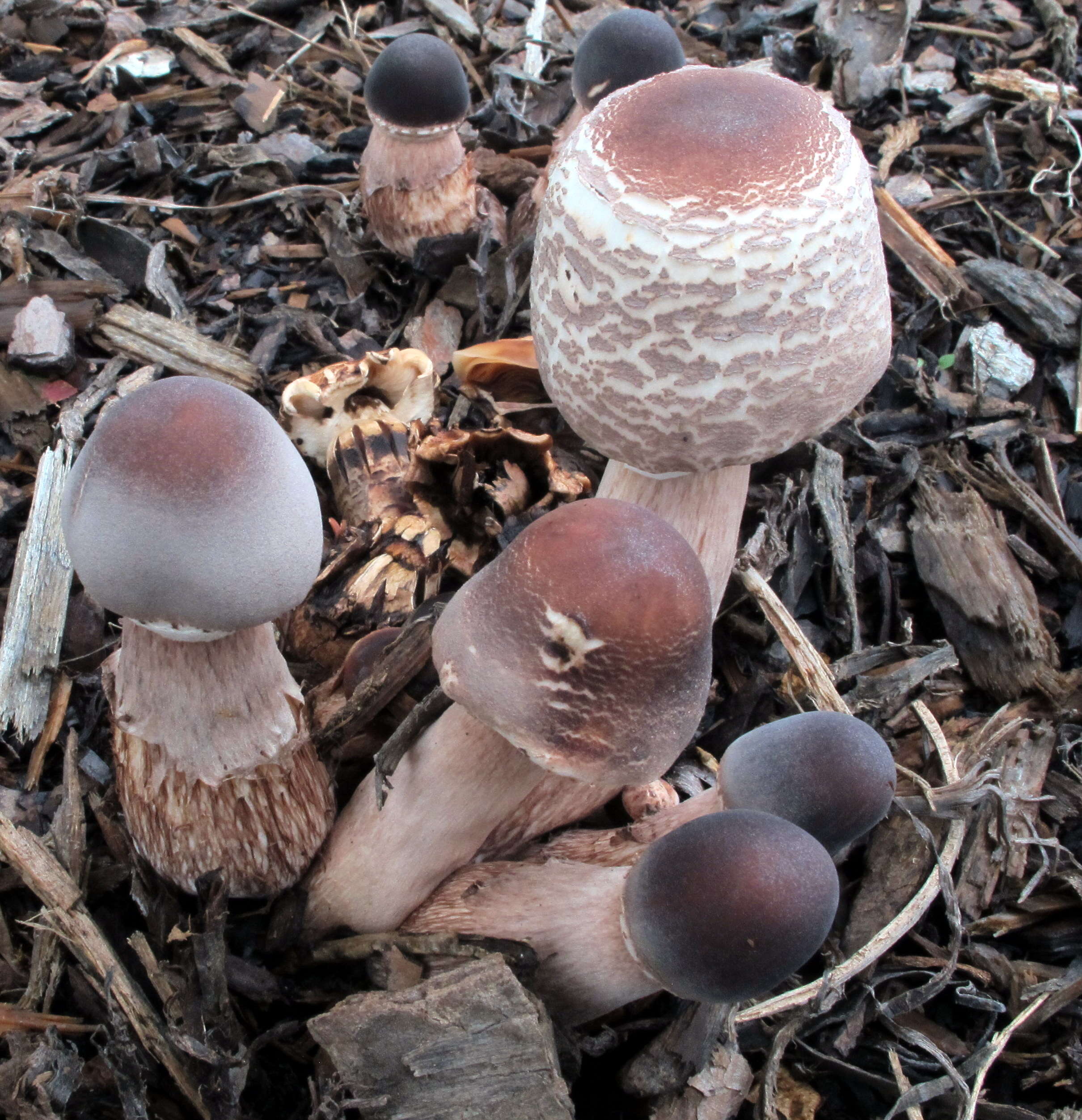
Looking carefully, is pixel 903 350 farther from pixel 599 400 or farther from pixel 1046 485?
pixel 599 400

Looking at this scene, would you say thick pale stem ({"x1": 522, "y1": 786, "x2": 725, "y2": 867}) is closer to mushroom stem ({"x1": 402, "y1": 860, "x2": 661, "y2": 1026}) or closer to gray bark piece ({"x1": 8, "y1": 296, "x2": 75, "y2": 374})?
mushroom stem ({"x1": 402, "y1": 860, "x2": 661, "y2": 1026})

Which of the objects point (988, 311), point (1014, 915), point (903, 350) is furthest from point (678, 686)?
point (988, 311)

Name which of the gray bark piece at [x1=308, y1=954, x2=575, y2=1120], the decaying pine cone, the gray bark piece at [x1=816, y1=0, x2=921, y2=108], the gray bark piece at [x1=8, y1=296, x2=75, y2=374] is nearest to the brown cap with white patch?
the decaying pine cone

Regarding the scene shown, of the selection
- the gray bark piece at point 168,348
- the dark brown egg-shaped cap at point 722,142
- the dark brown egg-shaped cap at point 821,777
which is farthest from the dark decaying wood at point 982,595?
the gray bark piece at point 168,348

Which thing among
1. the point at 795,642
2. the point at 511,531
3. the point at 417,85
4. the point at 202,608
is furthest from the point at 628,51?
the point at 202,608

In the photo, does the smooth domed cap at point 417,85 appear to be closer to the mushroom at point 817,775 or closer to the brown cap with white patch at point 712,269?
the brown cap with white patch at point 712,269

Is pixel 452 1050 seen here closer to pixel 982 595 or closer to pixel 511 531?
pixel 511 531
